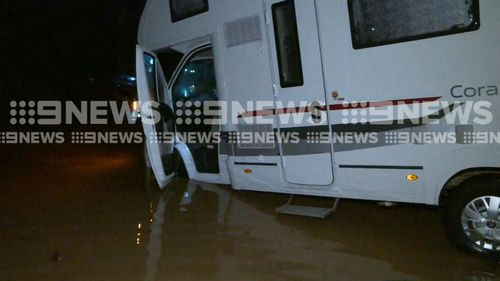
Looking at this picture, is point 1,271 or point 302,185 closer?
point 1,271

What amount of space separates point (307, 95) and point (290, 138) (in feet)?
1.85

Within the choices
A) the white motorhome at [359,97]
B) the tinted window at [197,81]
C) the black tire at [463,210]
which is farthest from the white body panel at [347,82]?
the tinted window at [197,81]

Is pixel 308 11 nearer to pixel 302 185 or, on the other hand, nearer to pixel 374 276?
pixel 302 185

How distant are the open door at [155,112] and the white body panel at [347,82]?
734 mm

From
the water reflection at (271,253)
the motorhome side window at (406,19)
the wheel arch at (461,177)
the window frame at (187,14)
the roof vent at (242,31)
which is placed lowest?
the water reflection at (271,253)

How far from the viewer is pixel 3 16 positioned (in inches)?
837

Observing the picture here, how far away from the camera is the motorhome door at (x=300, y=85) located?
481 centimetres

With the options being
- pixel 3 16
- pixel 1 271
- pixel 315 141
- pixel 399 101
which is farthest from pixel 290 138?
pixel 3 16

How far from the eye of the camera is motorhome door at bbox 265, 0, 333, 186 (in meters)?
4.81

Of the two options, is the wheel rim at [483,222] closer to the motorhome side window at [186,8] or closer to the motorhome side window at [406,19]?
the motorhome side window at [406,19]

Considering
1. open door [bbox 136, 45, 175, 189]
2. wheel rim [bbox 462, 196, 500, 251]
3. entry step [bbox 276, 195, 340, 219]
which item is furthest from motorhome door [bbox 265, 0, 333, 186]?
open door [bbox 136, 45, 175, 189]

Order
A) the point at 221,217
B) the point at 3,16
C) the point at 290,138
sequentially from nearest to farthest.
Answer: the point at 290,138 < the point at 221,217 < the point at 3,16

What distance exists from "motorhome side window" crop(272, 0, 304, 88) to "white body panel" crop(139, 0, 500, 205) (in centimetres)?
7

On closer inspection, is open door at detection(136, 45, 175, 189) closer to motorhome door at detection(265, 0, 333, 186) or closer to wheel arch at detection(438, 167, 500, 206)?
motorhome door at detection(265, 0, 333, 186)
